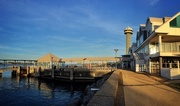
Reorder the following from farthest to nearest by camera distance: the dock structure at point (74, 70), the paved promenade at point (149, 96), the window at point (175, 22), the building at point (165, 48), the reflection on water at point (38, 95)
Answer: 1. the dock structure at point (74, 70)
2. the window at point (175, 22)
3. the building at point (165, 48)
4. the reflection on water at point (38, 95)
5. the paved promenade at point (149, 96)

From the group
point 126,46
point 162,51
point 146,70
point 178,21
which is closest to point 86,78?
point 146,70

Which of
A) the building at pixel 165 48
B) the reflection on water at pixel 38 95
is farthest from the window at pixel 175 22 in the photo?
the reflection on water at pixel 38 95

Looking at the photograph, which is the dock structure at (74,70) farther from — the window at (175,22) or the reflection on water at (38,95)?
the window at (175,22)

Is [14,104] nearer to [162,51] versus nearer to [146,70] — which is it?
[162,51]

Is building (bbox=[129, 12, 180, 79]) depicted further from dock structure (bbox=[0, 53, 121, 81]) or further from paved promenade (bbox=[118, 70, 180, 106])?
dock structure (bbox=[0, 53, 121, 81])

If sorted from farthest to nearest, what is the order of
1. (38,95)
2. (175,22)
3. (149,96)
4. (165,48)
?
(38,95) → (165,48) → (175,22) → (149,96)

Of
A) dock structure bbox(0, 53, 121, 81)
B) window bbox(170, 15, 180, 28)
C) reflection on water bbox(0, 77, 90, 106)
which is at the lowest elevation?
reflection on water bbox(0, 77, 90, 106)

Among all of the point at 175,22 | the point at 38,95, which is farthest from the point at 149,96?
the point at 38,95

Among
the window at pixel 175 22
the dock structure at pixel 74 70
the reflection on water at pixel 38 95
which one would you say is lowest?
the reflection on water at pixel 38 95

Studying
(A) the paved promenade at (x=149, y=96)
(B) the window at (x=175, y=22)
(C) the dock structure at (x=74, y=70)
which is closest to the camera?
(A) the paved promenade at (x=149, y=96)

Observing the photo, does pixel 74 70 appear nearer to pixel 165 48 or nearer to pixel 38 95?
pixel 38 95

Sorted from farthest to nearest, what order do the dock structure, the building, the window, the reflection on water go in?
1. the dock structure
2. the window
3. the building
4. the reflection on water

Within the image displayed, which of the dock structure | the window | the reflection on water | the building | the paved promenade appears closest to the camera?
the paved promenade

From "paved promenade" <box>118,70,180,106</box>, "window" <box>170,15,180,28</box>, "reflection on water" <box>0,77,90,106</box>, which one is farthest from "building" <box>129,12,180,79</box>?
"reflection on water" <box>0,77,90,106</box>
